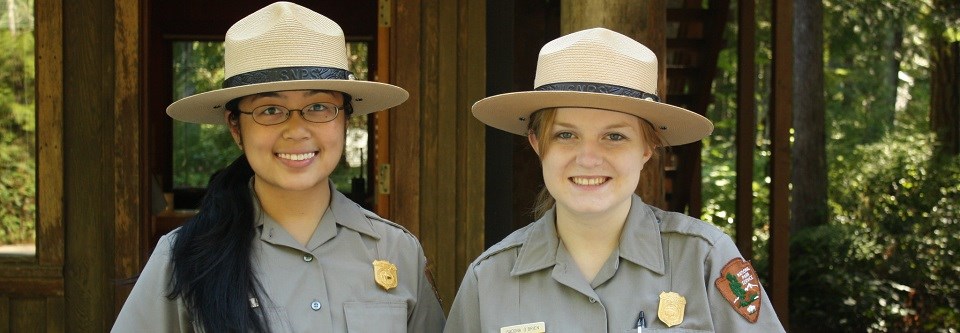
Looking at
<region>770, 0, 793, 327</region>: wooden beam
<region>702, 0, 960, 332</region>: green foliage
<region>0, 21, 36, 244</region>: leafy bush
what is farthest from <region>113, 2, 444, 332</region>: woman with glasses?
<region>702, 0, 960, 332</region>: green foliage

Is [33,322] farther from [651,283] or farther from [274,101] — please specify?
[651,283]

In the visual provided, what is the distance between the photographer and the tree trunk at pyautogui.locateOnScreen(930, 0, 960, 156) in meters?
11.8

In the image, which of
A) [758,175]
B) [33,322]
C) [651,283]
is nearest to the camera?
[651,283]

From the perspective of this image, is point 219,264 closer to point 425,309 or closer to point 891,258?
point 425,309

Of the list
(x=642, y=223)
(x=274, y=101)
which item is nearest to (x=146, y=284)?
(x=274, y=101)

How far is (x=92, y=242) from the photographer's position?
5227 millimetres

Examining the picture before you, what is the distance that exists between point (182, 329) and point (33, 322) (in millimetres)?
2940

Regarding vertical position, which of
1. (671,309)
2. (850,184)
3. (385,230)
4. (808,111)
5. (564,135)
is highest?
(808,111)

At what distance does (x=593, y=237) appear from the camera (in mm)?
2629

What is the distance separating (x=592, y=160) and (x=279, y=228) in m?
0.77

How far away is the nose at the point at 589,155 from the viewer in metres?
2.49

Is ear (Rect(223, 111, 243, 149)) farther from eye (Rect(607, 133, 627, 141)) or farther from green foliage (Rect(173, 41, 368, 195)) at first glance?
green foliage (Rect(173, 41, 368, 195))

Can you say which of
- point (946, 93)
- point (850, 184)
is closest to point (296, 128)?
point (850, 184)

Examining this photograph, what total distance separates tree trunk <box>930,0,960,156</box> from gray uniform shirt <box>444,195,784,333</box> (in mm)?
9738
